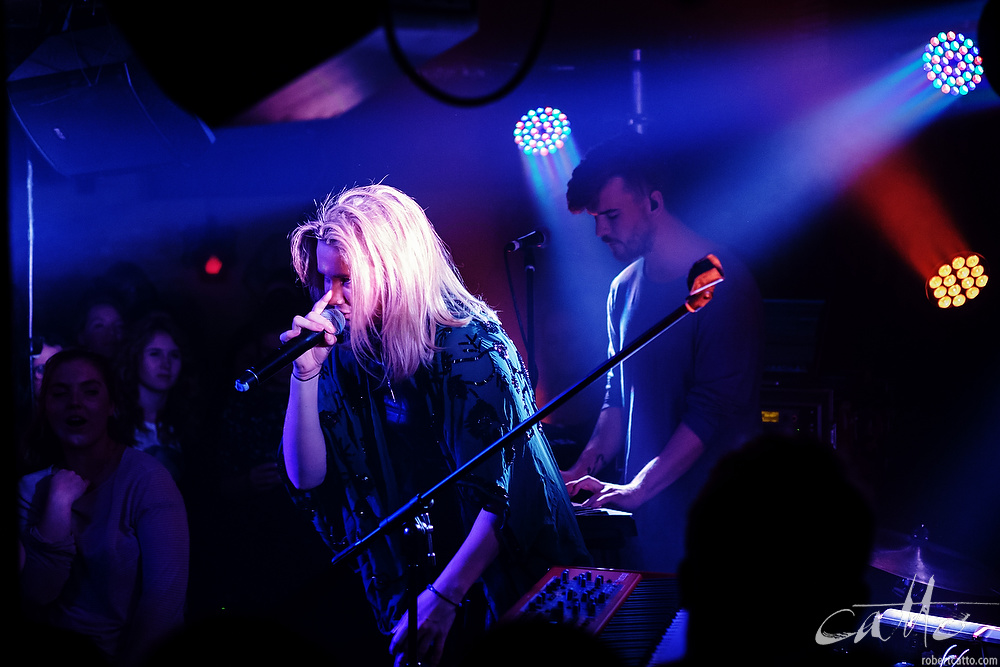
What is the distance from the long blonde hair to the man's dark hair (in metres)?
0.74

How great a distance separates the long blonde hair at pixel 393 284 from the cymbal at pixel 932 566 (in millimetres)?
1805

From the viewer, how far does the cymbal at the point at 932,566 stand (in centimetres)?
291

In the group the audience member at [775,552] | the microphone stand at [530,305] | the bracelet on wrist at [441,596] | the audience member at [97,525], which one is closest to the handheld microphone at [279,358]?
the bracelet on wrist at [441,596]

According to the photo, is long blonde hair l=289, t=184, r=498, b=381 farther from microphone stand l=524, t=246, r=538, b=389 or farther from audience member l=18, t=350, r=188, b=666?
audience member l=18, t=350, r=188, b=666

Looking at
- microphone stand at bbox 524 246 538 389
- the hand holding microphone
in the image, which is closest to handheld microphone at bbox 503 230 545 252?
microphone stand at bbox 524 246 538 389

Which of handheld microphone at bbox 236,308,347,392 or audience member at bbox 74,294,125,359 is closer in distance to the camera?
handheld microphone at bbox 236,308,347,392

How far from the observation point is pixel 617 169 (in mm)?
3916

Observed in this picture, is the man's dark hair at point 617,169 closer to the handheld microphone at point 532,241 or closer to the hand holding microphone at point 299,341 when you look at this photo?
the handheld microphone at point 532,241

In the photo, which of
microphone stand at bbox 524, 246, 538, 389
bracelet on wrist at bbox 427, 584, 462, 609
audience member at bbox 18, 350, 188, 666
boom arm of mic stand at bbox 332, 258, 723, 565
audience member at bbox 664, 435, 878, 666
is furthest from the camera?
microphone stand at bbox 524, 246, 538, 389

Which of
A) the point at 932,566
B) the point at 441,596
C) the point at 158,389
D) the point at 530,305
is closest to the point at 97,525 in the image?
the point at 158,389

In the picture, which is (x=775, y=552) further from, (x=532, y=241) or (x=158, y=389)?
(x=158, y=389)

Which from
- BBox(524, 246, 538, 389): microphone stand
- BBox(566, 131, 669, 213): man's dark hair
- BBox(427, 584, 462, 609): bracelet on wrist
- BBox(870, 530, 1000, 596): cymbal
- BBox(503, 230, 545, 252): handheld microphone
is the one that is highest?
BBox(566, 131, 669, 213): man's dark hair

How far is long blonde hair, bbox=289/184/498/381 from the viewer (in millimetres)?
3414

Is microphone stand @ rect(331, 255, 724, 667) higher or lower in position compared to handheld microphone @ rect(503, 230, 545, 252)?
lower
